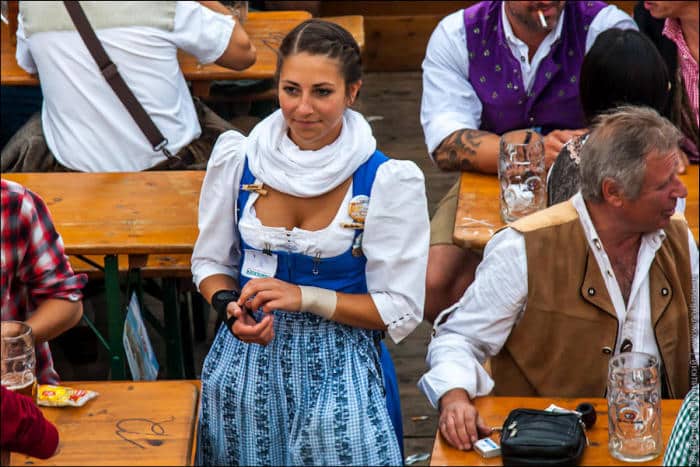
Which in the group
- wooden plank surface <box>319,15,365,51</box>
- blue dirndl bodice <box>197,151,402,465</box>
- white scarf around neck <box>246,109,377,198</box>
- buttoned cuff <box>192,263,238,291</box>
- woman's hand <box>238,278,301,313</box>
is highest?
white scarf around neck <box>246,109,377,198</box>

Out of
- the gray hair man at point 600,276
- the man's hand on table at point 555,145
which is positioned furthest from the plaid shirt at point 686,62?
the gray hair man at point 600,276

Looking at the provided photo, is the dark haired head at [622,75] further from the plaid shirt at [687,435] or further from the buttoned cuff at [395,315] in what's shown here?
the plaid shirt at [687,435]

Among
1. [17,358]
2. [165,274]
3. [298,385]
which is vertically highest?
[17,358]

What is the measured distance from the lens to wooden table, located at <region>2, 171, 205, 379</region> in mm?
3477

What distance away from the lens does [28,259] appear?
9.22 feet

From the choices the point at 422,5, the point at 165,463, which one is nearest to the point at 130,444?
the point at 165,463

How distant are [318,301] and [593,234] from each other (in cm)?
67

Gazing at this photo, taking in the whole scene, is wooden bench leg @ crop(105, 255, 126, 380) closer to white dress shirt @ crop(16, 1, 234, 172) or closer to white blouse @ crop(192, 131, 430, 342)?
white blouse @ crop(192, 131, 430, 342)

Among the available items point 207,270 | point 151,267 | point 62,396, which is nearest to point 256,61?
point 151,267

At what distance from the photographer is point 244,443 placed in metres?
3.03

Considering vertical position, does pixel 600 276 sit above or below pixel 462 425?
above

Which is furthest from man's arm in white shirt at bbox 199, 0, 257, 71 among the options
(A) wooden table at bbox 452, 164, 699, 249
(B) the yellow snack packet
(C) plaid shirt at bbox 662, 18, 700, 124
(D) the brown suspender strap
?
(B) the yellow snack packet

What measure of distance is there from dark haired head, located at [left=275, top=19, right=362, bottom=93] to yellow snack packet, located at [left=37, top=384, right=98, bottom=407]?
0.92m

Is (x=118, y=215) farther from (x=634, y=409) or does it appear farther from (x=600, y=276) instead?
(x=634, y=409)
